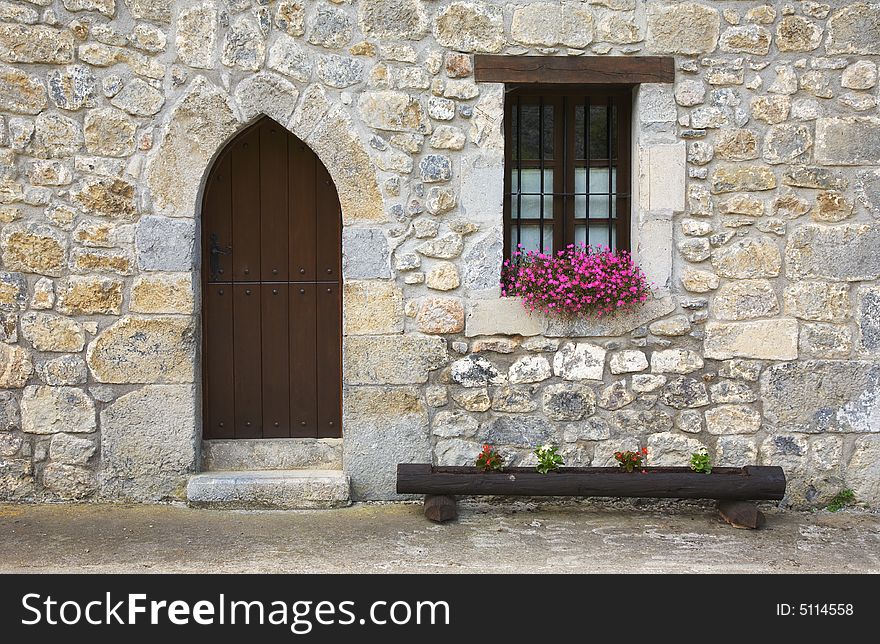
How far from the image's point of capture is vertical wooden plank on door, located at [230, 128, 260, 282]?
486 cm

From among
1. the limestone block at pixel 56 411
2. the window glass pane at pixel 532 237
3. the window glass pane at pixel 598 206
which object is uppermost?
the window glass pane at pixel 598 206

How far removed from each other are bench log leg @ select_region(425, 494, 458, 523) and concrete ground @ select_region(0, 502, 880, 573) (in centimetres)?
6

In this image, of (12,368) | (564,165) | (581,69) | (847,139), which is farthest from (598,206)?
(12,368)

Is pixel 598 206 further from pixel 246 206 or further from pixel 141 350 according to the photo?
pixel 141 350

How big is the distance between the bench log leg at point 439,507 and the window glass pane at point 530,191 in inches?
63.7

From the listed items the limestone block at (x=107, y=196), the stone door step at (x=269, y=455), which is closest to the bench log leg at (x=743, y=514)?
the stone door step at (x=269, y=455)

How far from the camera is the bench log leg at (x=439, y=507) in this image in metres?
4.46

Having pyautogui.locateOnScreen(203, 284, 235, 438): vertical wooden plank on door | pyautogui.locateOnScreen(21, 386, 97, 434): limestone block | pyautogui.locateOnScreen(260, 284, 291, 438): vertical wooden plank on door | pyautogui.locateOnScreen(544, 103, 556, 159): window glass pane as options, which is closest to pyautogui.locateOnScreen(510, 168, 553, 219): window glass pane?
pyautogui.locateOnScreen(544, 103, 556, 159): window glass pane

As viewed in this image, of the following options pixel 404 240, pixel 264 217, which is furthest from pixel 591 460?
pixel 264 217

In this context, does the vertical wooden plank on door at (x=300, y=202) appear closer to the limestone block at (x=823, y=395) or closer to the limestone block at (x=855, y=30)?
the limestone block at (x=823, y=395)

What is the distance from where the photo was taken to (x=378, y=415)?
15.5 ft

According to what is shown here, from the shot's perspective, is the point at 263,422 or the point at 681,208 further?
the point at 263,422

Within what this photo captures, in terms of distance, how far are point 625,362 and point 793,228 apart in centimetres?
116

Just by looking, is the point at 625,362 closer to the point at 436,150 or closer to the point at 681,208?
the point at 681,208
